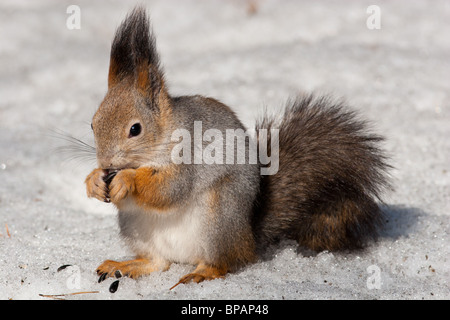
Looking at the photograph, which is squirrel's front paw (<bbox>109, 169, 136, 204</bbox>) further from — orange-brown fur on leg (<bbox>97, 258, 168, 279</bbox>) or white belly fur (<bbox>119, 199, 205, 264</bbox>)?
orange-brown fur on leg (<bbox>97, 258, 168, 279</bbox>)

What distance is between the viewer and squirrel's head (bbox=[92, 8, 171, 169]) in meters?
1.80

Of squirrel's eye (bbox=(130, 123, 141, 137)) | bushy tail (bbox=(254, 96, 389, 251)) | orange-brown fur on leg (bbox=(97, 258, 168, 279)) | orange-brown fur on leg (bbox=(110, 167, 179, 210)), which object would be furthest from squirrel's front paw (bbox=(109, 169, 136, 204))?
bushy tail (bbox=(254, 96, 389, 251))

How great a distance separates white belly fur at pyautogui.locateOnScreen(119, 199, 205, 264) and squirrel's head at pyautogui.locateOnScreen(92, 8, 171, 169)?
0.16 metres

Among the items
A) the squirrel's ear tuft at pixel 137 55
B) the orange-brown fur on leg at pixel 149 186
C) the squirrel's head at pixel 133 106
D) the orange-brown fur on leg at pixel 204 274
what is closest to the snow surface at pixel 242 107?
the orange-brown fur on leg at pixel 204 274

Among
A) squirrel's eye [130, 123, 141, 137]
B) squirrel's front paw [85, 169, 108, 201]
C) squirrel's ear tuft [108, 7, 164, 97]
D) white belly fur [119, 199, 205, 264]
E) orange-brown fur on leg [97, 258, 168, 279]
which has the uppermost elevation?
squirrel's ear tuft [108, 7, 164, 97]

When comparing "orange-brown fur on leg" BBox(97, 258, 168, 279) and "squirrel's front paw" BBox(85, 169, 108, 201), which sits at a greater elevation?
"squirrel's front paw" BBox(85, 169, 108, 201)

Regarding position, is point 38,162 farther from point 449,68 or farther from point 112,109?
point 449,68

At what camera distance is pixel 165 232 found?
191 centimetres

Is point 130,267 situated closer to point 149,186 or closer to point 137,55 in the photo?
point 149,186

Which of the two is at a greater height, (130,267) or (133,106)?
(133,106)

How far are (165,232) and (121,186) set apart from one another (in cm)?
24

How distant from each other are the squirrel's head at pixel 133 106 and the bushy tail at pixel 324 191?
454 mm

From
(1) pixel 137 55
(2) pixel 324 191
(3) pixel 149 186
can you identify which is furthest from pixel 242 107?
(3) pixel 149 186

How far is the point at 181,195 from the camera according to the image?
183 cm
